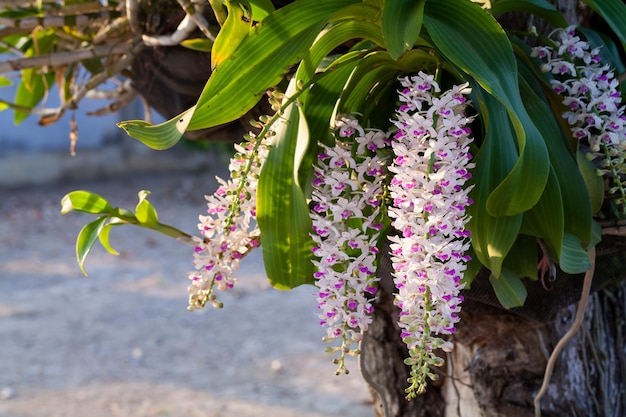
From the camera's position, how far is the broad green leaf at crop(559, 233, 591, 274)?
2.81 feet

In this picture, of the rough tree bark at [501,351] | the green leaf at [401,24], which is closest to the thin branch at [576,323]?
the rough tree bark at [501,351]

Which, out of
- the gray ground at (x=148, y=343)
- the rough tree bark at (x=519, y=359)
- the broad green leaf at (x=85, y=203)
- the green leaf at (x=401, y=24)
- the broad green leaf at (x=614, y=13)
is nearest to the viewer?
the green leaf at (x=401, y=24)

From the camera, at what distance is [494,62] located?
0.75 m

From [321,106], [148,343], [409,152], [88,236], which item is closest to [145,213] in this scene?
[88,236]

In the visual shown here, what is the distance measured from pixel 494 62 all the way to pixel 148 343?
9.79ft

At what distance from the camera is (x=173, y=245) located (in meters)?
5.09

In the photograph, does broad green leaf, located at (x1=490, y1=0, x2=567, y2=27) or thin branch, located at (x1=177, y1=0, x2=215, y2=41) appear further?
thin branch, located at (x1=177, y1=0, x2=215, y2=41)

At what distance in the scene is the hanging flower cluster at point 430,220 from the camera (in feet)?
2.35

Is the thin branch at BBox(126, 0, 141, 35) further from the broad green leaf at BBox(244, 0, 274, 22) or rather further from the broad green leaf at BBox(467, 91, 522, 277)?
the broad green leaf at BBox(467, 91, 522, 277)

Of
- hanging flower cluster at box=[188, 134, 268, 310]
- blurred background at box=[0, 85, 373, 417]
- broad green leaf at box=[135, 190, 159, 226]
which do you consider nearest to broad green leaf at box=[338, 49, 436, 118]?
hanging flower cluster at box=[188, 134, 268, 310]

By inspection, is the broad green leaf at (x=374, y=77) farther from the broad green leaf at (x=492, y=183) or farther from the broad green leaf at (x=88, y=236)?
the broad green leaf at (x=88, y=236)

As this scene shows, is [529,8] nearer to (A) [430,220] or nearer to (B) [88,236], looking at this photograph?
(A) [430,220]

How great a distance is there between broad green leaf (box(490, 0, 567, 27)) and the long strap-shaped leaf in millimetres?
222

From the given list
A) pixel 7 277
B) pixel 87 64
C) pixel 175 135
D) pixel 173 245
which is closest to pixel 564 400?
pixel 175 135
